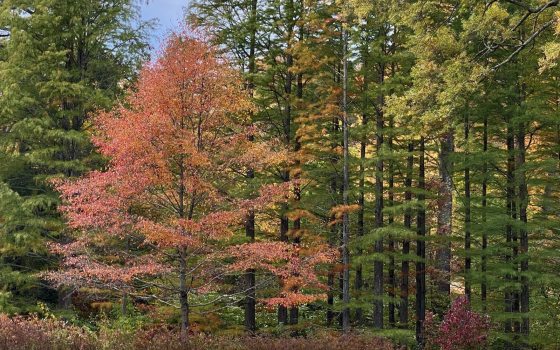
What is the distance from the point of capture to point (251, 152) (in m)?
12.6

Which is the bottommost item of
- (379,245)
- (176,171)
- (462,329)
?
(462,329)

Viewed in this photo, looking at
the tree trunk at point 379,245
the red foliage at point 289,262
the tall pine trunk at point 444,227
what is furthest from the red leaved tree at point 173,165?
the tall pine trunk at point 444,227

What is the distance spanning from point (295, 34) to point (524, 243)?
425 inches

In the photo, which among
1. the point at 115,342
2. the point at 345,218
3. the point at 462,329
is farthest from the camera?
the point at 345,218

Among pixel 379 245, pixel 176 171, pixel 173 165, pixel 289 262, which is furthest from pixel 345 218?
pixel 173 165

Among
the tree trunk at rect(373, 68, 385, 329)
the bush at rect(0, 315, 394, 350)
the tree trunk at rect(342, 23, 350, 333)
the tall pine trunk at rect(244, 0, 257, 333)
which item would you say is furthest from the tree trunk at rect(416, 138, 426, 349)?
the bush at rect(0, 315, 394, 350)

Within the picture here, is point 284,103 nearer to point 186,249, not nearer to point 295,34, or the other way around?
point 295,34

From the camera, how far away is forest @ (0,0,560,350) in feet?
39.1

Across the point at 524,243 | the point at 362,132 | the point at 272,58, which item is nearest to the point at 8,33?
the point at 272,58

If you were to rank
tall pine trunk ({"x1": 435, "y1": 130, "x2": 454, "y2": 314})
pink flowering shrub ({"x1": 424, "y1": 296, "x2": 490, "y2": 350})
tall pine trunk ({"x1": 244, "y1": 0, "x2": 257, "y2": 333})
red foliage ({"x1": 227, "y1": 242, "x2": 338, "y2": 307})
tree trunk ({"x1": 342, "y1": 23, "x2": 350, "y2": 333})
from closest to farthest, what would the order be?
red foliage ({"x1": 227, "y1": 242, "x2": 338, "y2": 307}) → pink flowering shrub ({"x1": 424, "y1": 296, "x2": 490, "y2": 350}) → tree trunk ({"x1": 342, "y1": 23, "x2": 350, "y2": 333}) → tall pine trunk ({"x1": 244, "y1": 0, "x2": 257, "y2": 333}) → tall pine trunk ({"x1": 435, "y1": 130, "x2": 454, "y2": 314})

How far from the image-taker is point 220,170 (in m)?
12.7

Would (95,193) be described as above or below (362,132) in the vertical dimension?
below

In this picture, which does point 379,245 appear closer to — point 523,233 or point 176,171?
point 523,233

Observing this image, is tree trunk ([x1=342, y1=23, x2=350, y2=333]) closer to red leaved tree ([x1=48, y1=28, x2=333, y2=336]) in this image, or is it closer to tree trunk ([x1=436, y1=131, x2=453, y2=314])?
red leaved tree ([x1=48, y1=28, x2=333, y2=336])
